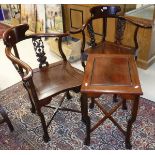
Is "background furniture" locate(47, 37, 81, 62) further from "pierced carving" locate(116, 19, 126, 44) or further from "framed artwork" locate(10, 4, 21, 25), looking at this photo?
"framed artwork" locate(10, 4, 21, 25)

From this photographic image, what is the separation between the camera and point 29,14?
4.21 metres

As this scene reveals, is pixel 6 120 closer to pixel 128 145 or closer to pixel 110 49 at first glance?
pixel 128 145

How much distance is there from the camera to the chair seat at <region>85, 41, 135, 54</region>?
2331 millimetres

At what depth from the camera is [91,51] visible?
2.37m

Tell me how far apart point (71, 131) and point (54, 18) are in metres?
2.29

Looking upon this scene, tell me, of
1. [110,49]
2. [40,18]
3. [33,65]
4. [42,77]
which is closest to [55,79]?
[42,77]

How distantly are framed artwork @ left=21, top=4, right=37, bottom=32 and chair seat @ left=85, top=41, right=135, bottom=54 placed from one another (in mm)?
2076

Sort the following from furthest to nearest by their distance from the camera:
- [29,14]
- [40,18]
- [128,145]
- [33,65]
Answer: [29,14]
[40,18]
[33,65]
[128,145]

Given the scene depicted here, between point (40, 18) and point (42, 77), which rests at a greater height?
point (40, 18)

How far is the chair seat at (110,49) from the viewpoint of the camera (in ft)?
7.65

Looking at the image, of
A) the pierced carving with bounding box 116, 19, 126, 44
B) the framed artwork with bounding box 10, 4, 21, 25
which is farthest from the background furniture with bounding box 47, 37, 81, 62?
the framed artwork with bounding box 10, 4, 21, 25

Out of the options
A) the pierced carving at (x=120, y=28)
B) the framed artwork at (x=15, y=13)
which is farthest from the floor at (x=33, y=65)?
the framed artwork at (x=15, y=13)

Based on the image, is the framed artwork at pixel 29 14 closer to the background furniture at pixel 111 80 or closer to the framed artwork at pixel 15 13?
the framed artwork at pixel 15 13
